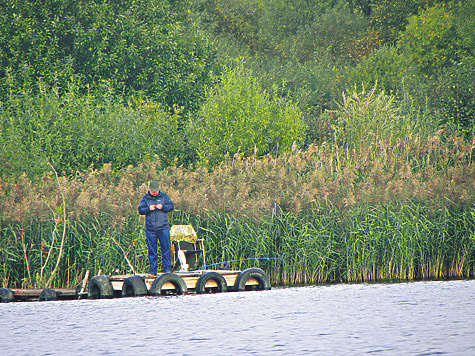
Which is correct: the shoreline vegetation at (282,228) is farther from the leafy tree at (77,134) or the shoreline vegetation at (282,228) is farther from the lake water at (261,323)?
the leafy tree at (77,134)

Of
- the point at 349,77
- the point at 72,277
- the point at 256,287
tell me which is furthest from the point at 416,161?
the point at 349,77

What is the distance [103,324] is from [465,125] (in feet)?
67.2

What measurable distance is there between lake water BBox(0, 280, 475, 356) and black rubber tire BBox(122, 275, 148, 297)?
0.69 feet

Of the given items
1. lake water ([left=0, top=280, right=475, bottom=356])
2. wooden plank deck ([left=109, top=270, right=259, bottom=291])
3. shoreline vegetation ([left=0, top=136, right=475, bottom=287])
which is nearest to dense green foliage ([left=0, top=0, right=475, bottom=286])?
→ shoreline vegetation ([left=0, top=136, right=475, bottom=287])

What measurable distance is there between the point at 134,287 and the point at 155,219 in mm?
1328

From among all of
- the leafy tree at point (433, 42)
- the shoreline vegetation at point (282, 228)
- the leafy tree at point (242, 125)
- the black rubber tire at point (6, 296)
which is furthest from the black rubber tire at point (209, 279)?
the leafy tree at point (433, 42)

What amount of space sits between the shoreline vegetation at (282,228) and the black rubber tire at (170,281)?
5.57ft

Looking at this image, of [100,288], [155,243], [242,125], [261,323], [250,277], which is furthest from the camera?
[242,125]

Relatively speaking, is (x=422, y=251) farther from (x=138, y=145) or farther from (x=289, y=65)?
(x=289, y=65)

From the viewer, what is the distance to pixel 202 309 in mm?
11914

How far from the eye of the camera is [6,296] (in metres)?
13.9

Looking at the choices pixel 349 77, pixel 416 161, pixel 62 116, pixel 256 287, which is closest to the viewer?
pixel 256 287

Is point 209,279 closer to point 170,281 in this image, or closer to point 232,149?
point 170,281

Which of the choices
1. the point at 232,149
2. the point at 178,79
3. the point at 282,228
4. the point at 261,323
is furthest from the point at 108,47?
the point at 261,323
